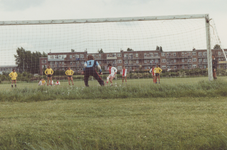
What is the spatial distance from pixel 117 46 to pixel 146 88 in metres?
2.52

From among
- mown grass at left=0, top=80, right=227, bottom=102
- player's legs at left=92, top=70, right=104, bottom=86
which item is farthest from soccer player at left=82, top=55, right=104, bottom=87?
mown grass at left=0, top=80, right=227, bottom=102

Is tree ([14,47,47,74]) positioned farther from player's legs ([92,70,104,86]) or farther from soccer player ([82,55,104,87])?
player's legs ([92,70,104,86])

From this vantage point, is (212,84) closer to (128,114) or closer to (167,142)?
(128,114)

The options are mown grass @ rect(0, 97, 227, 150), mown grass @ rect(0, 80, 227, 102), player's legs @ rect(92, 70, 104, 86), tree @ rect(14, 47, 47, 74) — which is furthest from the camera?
player's legs @ rect(92, 70, 104, 86)

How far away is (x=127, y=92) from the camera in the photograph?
599 cm

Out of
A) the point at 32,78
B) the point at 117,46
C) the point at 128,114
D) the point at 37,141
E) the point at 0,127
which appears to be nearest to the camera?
the point at 37,141

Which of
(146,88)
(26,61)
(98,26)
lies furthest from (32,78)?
(146,88)

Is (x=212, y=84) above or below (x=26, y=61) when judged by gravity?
below

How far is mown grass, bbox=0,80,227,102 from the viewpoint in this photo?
5.73 meters

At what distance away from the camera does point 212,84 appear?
6.47 m

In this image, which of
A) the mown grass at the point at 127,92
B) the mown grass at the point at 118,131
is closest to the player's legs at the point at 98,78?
the mown grass at the point at 127,92

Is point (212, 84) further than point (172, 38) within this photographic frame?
No

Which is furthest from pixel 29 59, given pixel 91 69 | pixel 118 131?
pixel 118 131

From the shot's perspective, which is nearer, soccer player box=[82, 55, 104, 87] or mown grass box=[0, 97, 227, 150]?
mown grass box=[0, 97, 227, 150]
